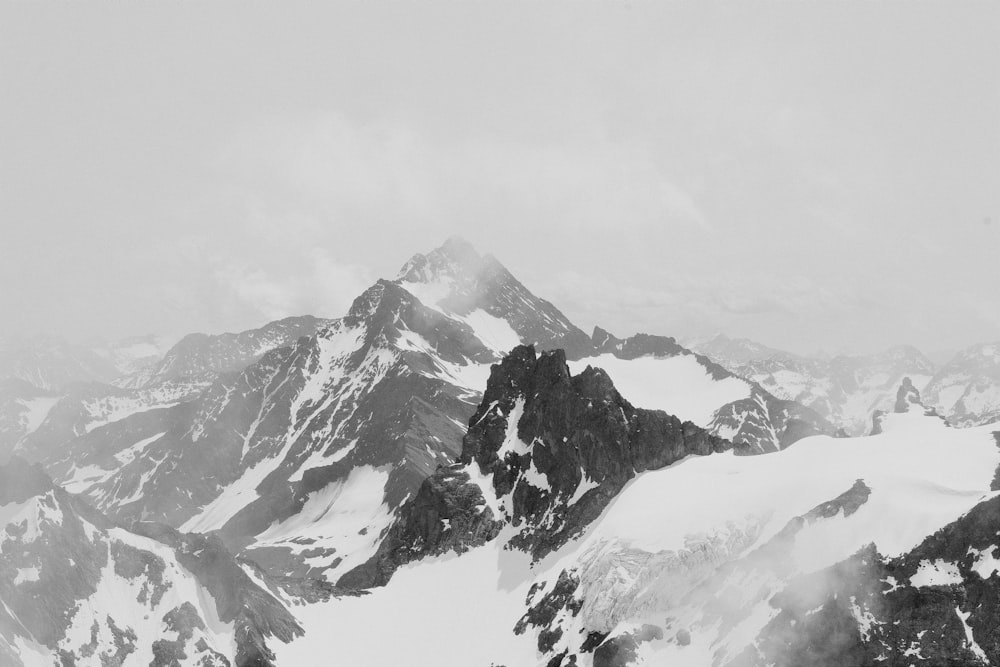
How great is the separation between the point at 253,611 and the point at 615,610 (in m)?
58.2

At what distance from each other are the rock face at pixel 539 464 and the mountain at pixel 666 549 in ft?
1.41

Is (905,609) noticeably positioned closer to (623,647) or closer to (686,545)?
(686,545)

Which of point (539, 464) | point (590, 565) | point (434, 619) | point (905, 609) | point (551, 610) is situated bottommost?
point (434, 619)

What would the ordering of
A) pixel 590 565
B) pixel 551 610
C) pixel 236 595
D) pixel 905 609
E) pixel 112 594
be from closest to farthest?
pixel 905 609 → pixel 590 565 → pixel 551 610 → pixel 112 594 → pixel 236 595

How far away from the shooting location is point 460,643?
405ft

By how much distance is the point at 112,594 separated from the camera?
120500mm

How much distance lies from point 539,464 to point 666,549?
48734mm

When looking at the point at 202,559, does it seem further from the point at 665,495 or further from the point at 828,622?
the point at 828,622

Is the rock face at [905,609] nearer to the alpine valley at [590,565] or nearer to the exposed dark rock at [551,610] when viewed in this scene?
the alpine valley at [590,565]

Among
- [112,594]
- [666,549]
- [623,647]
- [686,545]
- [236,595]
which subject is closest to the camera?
[623,647]

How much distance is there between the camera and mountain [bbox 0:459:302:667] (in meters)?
111

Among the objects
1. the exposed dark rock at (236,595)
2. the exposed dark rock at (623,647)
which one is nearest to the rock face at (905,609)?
the exposed dark rock at (623,647)

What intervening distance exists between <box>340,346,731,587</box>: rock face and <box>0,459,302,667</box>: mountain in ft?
115

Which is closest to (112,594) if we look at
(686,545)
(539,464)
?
(539,464)
